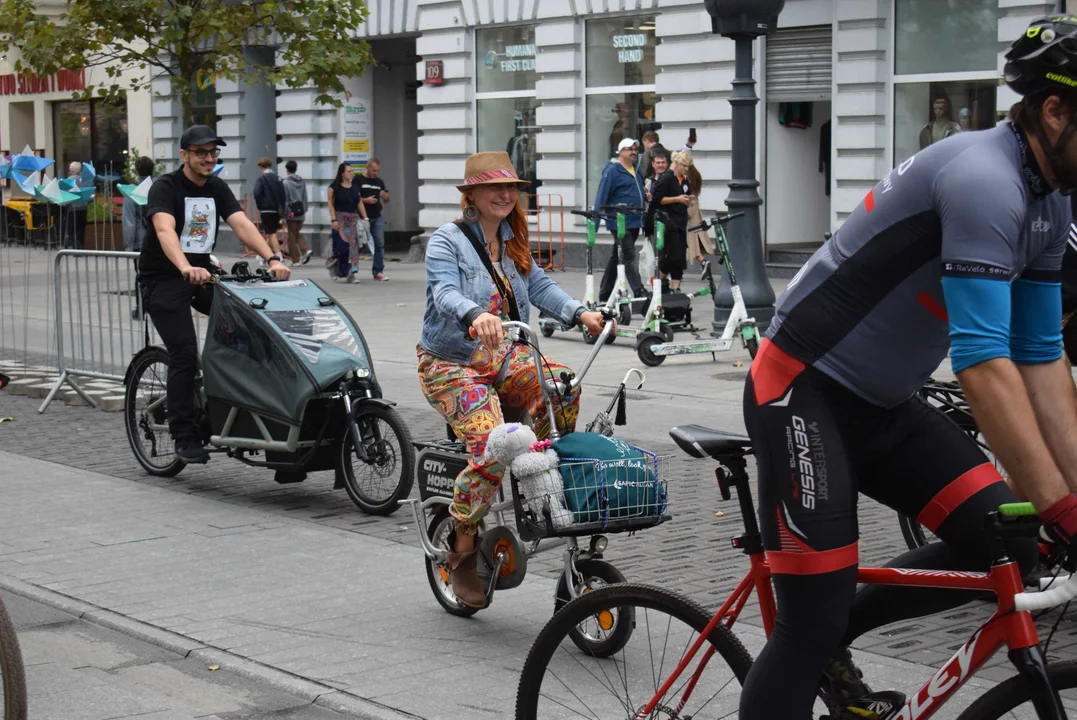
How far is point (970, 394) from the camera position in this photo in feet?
9.41

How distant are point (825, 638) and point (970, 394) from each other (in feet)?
1.98

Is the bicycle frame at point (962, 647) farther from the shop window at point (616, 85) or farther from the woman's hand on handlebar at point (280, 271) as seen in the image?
the shop window at point (616, 85)

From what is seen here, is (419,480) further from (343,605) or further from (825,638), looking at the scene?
(825,638)

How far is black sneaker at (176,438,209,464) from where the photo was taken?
8.61m

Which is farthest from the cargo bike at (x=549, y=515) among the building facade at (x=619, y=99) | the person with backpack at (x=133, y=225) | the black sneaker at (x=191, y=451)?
the building facade at (x=619, y=99)

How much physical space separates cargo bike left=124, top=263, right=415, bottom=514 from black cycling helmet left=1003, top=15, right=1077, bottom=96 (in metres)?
4.98

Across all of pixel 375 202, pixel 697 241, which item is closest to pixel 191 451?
pixel 697 241

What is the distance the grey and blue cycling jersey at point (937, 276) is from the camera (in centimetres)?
283

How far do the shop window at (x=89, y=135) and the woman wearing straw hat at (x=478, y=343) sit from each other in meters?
31.8

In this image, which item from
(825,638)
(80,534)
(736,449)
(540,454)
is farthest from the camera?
(80,534)

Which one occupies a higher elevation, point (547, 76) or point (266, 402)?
point (547, 76)

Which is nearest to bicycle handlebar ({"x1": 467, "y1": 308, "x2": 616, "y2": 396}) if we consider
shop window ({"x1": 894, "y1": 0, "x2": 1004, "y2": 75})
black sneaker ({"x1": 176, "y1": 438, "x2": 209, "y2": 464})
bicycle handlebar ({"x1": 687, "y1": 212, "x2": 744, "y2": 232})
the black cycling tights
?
the black cycling tights

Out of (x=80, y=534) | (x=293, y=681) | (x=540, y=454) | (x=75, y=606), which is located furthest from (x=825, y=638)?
(x=80, y=534)

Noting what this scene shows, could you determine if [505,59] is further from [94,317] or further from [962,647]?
[962,647]
